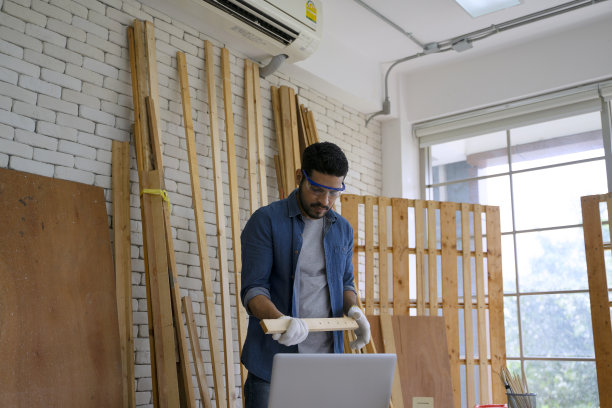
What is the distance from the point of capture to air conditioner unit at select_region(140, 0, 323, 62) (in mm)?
3941

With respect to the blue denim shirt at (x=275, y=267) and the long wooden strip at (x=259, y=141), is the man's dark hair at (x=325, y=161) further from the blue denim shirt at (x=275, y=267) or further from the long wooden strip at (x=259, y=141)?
the long wooden strip at (x=259, y=141)

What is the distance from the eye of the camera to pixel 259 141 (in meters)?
4.54

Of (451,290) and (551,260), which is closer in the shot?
(451,290)

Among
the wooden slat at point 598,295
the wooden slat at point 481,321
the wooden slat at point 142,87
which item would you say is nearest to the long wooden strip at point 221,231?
the wooden slat at point 142,87

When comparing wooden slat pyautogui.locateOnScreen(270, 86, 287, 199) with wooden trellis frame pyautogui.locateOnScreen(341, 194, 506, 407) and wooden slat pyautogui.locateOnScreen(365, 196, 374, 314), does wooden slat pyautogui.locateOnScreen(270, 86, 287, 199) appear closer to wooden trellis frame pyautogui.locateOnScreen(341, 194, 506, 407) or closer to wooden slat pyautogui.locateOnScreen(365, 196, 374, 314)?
wooden trellis frame pyautogui.locateOnScreen(341, 194, 506, 407)

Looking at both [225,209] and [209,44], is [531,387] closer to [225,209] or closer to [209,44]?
[225,209]

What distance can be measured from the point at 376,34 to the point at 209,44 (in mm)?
1604

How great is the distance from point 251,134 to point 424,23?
69.7 inches

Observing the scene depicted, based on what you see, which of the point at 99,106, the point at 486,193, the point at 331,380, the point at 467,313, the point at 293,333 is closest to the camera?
the point at 331,380

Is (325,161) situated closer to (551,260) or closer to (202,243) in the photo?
(202,243)

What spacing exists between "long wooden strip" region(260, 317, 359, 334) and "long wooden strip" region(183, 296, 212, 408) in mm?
1587

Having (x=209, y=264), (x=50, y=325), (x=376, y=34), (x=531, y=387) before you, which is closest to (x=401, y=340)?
(x=209, y=264)

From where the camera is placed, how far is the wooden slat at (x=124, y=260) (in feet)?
10.9

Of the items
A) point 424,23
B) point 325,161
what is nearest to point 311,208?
point 325,161
